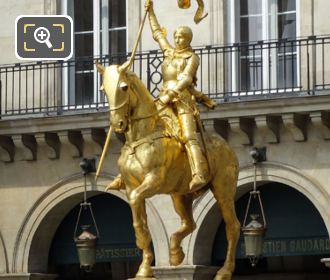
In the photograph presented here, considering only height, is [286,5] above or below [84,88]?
above

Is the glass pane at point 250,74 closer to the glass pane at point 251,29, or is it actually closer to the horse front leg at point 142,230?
the glass pane at point 251,29

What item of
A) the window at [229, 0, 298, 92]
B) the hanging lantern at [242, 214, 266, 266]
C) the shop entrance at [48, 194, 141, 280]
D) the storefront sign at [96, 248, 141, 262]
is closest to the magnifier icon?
the shop entrance at [48, 194, 141, 280]

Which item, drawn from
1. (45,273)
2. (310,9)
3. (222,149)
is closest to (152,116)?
(222,149)

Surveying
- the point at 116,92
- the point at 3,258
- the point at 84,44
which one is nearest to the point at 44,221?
the point at 3,258

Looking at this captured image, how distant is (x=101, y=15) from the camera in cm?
3042

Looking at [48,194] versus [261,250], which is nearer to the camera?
[261,250]

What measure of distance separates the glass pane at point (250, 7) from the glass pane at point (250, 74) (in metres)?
0.72

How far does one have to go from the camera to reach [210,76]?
95.6ft

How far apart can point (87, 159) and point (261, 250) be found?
4133 mm

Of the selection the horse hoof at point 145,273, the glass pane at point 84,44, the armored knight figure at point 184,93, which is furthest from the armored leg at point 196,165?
the glass pane at point 84,44

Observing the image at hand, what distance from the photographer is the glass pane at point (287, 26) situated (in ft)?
94.8

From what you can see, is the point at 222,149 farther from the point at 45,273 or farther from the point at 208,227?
the point at 45,273

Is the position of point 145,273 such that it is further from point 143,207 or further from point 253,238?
point 253,238

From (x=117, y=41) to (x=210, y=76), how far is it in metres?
1.91
